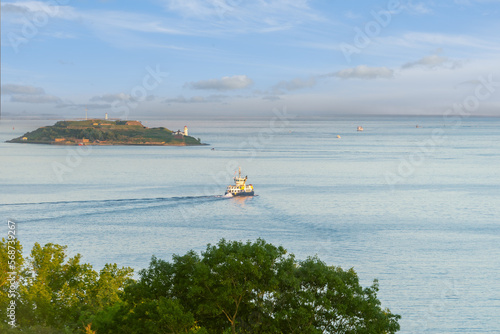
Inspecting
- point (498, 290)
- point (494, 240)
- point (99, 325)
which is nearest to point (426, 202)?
point (494, 240)

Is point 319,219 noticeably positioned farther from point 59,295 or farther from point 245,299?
point 245,299

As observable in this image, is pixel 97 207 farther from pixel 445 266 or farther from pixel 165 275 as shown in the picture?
pixel 165 275

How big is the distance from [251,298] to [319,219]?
61803 mm

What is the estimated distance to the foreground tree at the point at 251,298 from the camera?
21.1 metres

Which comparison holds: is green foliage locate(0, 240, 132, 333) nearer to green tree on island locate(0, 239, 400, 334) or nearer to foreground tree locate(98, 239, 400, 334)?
green tree on island locate(0, 239, 400, 334)

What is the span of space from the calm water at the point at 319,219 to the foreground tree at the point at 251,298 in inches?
1002

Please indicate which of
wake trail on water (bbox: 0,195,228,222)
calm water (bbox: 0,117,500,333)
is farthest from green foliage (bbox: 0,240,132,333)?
wake trail on water (bbox: 0,195,228,222)

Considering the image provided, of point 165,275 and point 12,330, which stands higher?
point 165,275

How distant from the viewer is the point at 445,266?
6131 centimetres

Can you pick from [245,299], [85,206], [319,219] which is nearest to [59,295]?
[245,299]

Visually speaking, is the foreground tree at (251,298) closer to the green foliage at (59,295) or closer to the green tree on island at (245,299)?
the green tree on island at (245,299)

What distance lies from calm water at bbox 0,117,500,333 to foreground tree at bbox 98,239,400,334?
25.4 m

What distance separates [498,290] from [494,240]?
62.5 feet

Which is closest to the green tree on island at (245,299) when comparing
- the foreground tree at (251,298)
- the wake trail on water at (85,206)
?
the foreground tree at (251,298)
